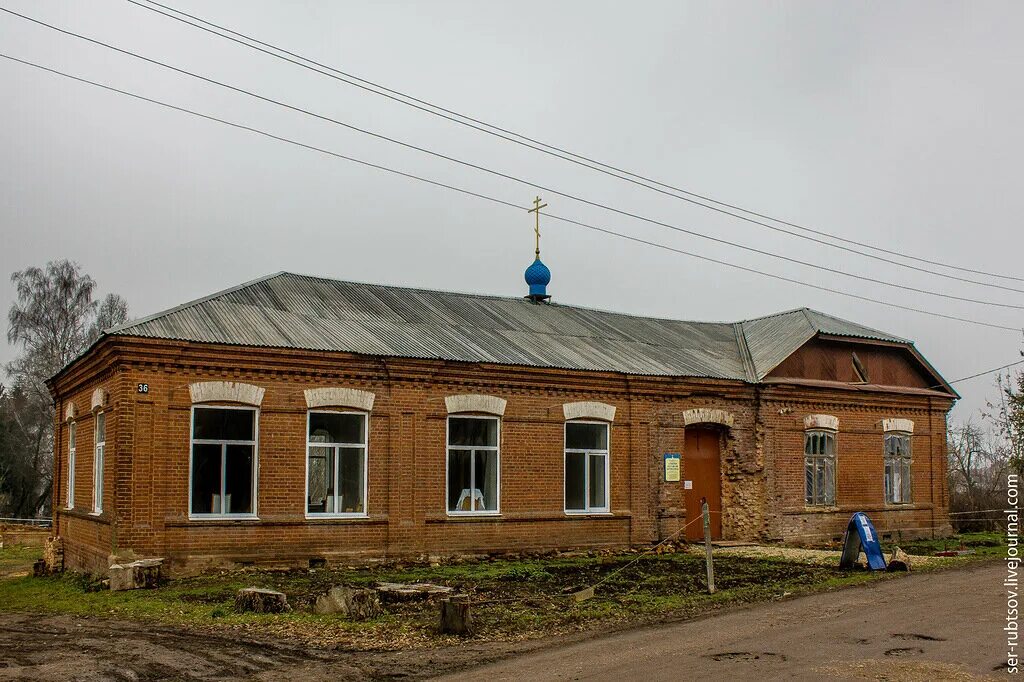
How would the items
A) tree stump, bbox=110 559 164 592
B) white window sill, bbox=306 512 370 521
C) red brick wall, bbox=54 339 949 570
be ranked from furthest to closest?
white window sill, bbox=306 512 370 521, red brick wall, bbox=54 339 949 570, tree stump, bbox=110 559 164 592

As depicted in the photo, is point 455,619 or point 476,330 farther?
point 476,330

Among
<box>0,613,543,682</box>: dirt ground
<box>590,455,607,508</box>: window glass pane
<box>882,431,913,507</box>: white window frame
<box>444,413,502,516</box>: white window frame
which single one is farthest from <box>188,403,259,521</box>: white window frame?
<box>882,431,913,507</box>: white window frame

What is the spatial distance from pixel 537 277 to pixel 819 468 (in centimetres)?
813

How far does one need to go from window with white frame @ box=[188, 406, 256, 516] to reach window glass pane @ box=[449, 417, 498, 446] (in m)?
3.81

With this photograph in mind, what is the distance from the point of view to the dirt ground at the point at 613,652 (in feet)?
30.3

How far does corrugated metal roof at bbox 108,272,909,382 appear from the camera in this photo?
17.2 metres

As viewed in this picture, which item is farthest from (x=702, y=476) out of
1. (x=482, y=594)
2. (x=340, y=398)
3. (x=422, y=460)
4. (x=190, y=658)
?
(x=190, y=658)

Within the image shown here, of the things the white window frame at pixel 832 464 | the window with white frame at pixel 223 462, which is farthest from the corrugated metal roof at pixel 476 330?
the white window frame at pixel 832 464

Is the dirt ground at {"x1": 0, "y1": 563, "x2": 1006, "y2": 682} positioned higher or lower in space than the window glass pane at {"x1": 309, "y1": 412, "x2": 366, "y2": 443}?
lower

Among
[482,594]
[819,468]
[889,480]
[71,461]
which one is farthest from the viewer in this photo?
[889,480]

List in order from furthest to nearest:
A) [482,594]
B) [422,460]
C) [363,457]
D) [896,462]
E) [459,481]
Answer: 1. [896,462]
2. [459,481]
3. [422,460]
4. [363,457]
5. [482,594]

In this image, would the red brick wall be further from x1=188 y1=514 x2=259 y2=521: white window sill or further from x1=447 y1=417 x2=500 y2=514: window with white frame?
x1=447 y1=417 x2=500 y2=514: window with white frame

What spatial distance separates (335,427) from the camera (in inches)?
682

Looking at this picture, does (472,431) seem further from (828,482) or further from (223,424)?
(828,482)
